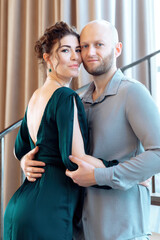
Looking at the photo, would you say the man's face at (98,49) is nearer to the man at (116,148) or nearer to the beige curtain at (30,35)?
the man at (116,148)

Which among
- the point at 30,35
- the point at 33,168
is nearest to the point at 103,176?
the point at 33,168

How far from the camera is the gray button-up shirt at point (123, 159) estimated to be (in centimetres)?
134

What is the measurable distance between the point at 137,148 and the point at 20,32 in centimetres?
322

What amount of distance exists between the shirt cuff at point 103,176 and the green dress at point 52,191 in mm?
108

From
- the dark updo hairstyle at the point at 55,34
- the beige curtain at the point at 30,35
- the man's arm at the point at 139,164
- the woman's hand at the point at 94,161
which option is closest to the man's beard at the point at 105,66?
the dark updo hairstyle at the point at 55,34

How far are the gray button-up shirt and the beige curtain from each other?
159cm

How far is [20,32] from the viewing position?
427 centimetres

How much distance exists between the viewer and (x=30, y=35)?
13.2 ft

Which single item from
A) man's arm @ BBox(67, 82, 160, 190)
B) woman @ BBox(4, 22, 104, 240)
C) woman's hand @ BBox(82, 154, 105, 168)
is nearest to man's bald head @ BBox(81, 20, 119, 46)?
woman @ BBox(4, 22, 104, 240)

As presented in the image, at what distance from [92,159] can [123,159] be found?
154 millimetres

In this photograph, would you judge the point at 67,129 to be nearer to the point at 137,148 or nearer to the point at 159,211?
the point at 137,148

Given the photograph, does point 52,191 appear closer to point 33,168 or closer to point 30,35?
point 33,168

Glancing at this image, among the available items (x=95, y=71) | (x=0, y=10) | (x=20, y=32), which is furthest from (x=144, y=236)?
(x=0, y=10)

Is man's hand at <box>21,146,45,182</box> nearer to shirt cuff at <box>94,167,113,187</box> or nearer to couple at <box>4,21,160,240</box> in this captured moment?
couple at <box>4,21,160,240</box>
